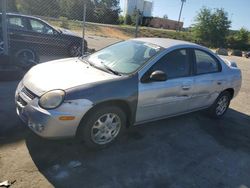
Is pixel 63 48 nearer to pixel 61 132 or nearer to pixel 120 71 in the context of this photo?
pixel 120 71

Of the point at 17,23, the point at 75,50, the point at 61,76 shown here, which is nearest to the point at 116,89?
the point at 61,76

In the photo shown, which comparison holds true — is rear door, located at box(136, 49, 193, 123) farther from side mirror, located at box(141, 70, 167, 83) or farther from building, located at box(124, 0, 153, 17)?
building, located at box(124, 0, 153, 17)

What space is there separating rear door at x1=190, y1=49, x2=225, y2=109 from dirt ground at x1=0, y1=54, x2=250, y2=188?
2.01ft

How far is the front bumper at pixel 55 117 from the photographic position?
3709mm

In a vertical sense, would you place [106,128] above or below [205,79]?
below

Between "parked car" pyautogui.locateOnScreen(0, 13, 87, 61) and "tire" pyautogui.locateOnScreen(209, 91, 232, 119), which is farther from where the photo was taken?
"parked car" pyautogui.locateOnScreen(0, 13, 87, 61)

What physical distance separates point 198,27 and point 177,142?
5913cm

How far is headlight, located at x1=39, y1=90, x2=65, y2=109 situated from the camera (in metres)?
3.74

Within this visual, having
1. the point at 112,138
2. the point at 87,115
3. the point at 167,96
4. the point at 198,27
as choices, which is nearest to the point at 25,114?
the point at 87,115

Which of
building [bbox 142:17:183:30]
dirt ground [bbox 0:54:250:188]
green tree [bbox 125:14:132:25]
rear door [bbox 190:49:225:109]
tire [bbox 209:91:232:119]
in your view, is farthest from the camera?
building [bbox 142:17:183:30]

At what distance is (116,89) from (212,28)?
5943 cm

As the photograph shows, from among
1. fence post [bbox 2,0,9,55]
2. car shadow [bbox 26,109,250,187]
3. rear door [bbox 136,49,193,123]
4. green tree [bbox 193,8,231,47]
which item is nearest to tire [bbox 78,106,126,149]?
car shadow [bbox 26,109,250,187]

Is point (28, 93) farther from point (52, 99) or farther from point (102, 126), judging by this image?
point (102, 126)

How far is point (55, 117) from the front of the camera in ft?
12.1
